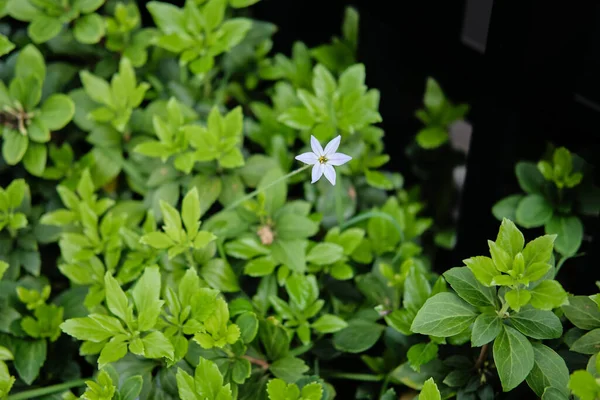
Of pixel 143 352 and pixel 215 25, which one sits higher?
pixel 215 25

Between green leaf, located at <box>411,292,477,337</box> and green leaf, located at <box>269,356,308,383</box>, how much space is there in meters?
0.27

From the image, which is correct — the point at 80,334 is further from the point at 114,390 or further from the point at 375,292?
the point at 375,292

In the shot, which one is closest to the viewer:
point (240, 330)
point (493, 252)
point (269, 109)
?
point (493, 252)

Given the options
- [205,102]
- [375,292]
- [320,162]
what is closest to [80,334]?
[320,162]

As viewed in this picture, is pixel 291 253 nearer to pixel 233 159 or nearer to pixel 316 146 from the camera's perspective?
pixel 233 159

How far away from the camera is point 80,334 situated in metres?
1.21

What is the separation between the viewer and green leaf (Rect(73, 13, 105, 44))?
1.61m

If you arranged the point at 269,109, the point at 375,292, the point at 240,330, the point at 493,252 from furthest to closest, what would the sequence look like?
the point at 269,109 < the point at 375,292 < the point at 240,330 < the point at 493,252

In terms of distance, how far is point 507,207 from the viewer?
5.07 feet

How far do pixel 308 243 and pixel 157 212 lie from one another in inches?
14.9

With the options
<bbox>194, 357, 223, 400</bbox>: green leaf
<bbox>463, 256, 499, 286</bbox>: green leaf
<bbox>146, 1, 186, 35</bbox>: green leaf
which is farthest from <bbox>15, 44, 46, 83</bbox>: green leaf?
<bbox>463, 256, 499, 286</bbox>: green leaf

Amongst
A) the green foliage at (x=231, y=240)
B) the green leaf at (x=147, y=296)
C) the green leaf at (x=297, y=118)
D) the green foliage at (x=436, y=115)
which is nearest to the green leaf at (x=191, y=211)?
the green foliage at (x=231, y=240)

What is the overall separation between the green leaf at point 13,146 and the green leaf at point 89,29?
0.95 ft

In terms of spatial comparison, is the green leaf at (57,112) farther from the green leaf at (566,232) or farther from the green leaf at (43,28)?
the green leaf at (566,232)
